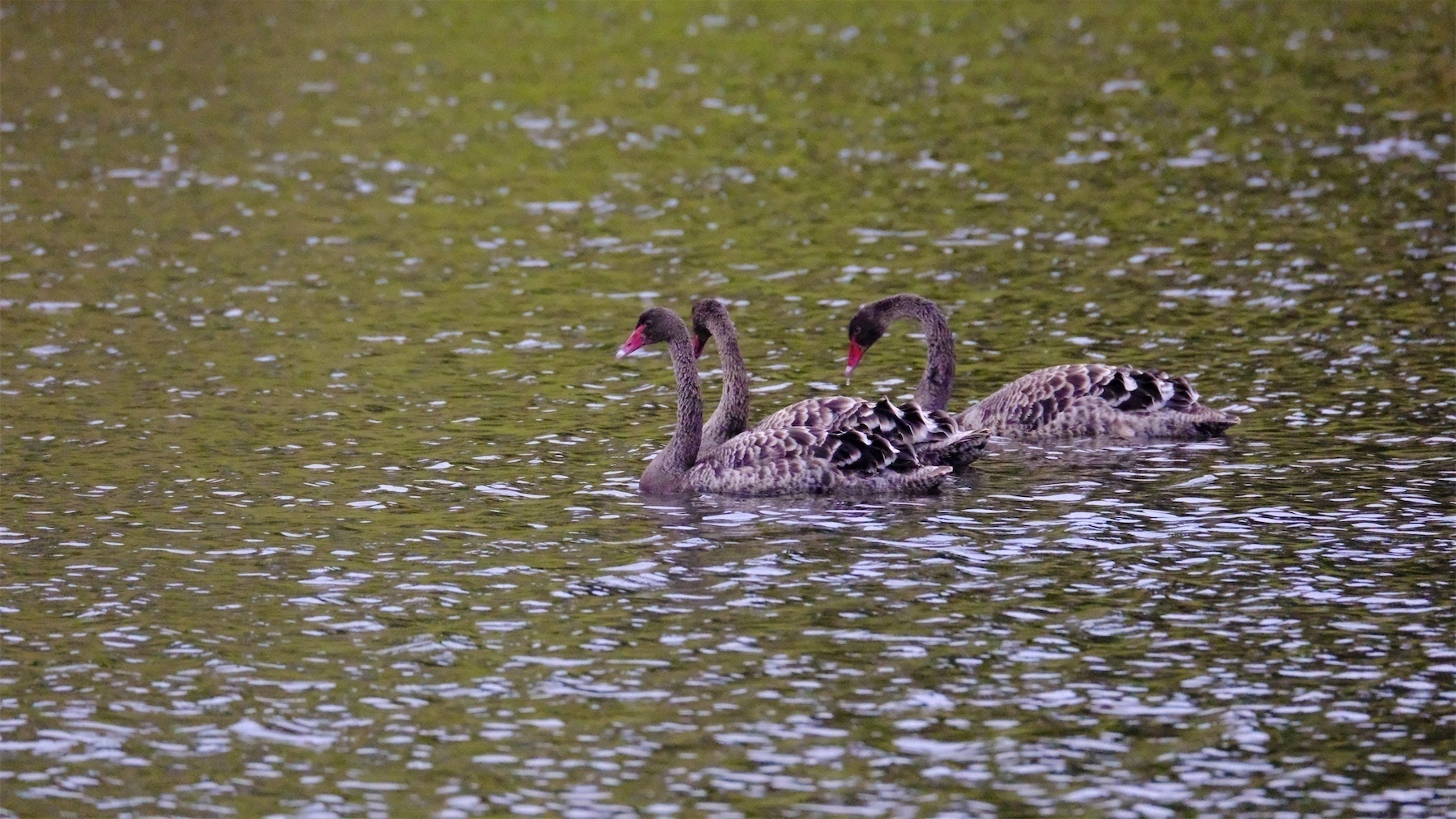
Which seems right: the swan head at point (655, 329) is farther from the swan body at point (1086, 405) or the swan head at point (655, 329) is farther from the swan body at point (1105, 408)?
the swan body at point (1105, 408)

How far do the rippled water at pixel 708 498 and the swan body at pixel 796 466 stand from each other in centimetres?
27

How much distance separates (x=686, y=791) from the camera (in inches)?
425

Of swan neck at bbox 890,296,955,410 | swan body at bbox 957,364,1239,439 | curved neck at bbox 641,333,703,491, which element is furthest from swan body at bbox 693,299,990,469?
swan neck at bbox 890,296,955,410

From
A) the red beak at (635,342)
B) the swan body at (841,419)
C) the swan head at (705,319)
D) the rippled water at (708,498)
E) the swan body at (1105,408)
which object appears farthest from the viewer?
the swan body at (1105,408)

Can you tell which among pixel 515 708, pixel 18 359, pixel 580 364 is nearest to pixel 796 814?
pixel 515 708

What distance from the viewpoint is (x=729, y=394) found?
1794 centimetres

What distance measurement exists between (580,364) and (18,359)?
6.28 meters

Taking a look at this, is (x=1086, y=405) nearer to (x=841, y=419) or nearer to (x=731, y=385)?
(x=841, y=419)

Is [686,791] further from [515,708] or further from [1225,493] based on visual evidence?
[1225,493]

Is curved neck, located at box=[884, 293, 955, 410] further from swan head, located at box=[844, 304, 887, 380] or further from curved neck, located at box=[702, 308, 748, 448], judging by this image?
curved neck, located at box=[702, 308, 748, 448]

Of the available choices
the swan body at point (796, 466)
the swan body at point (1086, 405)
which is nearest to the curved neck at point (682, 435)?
the swan body at point (796, 466)

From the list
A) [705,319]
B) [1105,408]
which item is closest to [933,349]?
[1105,408]

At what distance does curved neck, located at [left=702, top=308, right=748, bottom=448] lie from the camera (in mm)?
17812

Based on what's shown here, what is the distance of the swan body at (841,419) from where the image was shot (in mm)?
17047
